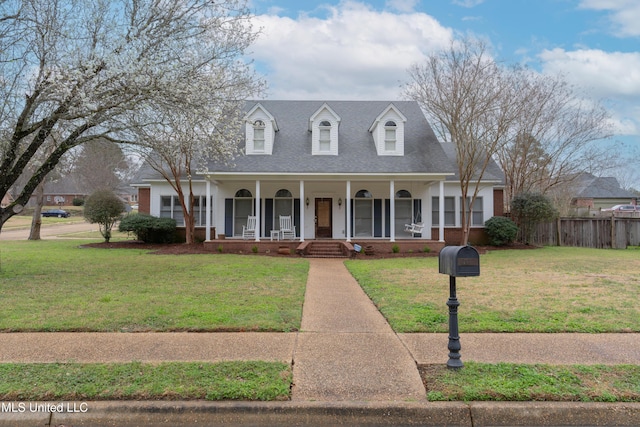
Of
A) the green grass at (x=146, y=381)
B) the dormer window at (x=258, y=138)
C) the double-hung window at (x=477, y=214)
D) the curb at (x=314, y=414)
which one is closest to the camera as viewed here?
the curb at (x=314, y=414)

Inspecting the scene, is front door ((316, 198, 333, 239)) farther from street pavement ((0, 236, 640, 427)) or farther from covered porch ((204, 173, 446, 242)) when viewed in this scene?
street pavement ((0, 236, 640, 427))

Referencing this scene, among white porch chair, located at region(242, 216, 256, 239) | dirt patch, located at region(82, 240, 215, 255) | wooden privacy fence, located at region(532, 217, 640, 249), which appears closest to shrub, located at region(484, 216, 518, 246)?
wooden privacy fence, located at region(532, 217, 640, 249)

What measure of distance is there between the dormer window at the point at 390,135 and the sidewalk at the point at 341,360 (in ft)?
44.5

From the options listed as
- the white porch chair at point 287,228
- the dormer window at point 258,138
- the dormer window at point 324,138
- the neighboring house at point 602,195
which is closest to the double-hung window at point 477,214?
the dormer window at point 324,138

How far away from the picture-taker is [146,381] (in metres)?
3.92

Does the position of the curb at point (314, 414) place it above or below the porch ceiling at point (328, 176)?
below

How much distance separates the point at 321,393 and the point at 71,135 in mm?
8931

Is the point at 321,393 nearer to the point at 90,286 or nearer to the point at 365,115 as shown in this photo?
the point at 90,286

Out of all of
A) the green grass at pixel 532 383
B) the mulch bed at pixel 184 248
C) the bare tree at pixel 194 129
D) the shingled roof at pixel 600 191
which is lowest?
the green grass at pixel 532 383

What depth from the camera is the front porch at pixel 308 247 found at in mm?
17219

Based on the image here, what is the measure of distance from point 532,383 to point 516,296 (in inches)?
183

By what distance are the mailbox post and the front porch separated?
12515 mm

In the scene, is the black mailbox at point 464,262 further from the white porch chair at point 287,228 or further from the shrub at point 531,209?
the shrub at point 531,209

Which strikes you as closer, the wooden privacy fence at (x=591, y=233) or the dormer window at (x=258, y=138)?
the dormer window at (x=258, y=138)
